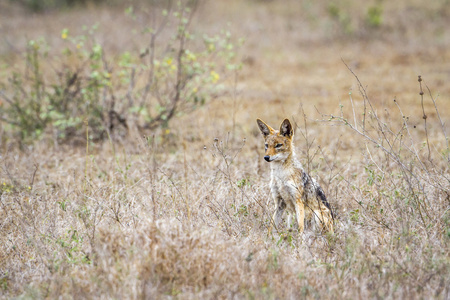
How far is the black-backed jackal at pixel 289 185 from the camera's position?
19.2ft

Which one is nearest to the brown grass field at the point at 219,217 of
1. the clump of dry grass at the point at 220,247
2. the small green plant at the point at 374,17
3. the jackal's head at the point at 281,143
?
the clump of dry grass at the point at 220,247

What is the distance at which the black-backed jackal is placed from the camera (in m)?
5.86

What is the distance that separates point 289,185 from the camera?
5887 millimetres

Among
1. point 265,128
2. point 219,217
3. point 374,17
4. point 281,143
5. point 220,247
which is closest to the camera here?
point 220,247

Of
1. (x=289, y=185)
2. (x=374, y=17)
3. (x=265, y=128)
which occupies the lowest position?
(x=289, y=185)

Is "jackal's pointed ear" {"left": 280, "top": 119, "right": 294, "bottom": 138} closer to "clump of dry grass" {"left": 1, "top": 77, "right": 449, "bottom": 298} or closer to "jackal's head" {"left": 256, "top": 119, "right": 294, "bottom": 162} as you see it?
"jackal's head" {"left": 256, "top": 119, "right": 294, "bottom": 162}

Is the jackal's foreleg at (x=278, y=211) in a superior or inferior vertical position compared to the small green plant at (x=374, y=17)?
inferior

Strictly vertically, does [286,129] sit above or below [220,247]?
above

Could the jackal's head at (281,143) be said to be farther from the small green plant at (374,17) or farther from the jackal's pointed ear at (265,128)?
the small green plant at (374,17)

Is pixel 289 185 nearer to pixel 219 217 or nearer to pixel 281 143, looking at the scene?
pixel 281 143

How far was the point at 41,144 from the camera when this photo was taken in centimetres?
952

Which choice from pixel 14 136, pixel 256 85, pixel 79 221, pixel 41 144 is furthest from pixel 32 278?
pixel 256 85

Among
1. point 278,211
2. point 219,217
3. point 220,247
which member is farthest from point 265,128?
point 220,247

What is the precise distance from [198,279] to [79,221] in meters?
2.16
